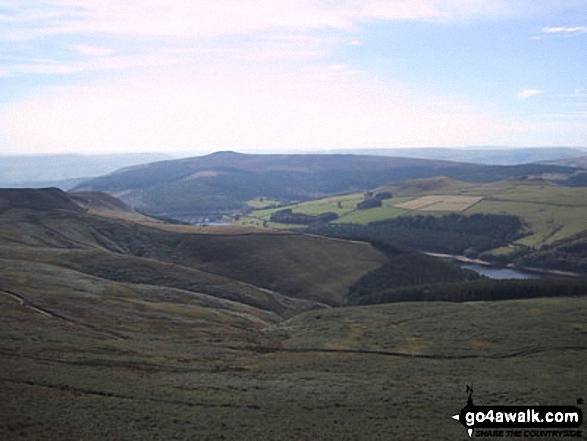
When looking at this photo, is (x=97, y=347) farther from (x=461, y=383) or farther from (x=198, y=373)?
(x=461, y=383)

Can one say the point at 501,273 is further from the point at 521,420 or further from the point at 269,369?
the point at 521,420

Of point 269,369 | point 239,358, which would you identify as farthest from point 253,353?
point 269,369

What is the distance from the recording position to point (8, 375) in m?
34.8

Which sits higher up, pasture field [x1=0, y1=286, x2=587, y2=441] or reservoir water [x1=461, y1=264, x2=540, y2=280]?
pasture field [x1=0, y1=286, x2=587, y2=441]

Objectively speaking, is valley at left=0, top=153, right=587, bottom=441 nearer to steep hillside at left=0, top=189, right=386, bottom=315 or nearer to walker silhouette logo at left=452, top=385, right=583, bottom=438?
steep hillside at left=0, top=189, right=386, bottom=315

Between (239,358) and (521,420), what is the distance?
25561mm

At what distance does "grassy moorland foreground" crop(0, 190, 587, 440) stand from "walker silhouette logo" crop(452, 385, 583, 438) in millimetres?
1403

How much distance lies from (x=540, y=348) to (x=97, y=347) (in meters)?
41.5

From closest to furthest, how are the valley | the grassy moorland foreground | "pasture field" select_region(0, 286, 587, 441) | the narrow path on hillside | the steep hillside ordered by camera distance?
"pasture field" select_region(0, 286, 587, 441)
the grassy moorland foreground
the valley
the narrow path on hillside
the steep hillside

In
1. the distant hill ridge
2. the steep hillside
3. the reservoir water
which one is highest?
the distant hill ridge

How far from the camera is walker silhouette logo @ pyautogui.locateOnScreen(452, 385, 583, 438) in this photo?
30.0 metres

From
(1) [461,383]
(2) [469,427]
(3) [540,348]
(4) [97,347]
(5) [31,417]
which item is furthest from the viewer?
(3) [540,348]

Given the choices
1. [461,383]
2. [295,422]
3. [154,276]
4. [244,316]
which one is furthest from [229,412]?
[154,276]

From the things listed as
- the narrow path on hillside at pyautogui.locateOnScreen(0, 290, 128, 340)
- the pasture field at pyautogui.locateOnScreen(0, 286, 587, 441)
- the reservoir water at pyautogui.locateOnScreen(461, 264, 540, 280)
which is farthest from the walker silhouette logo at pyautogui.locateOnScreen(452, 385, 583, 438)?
the reservoir water at pyautogui.locateOnScreen(461, 264, 540, 280)
